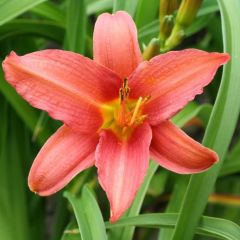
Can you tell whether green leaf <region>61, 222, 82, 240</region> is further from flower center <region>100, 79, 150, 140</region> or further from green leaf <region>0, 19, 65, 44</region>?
green leaf <region>0, 19, 65, 44</region>

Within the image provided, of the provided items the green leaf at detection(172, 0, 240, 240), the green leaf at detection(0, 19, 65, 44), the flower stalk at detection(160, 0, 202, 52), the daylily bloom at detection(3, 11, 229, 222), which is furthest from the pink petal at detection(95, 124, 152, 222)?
the green leaf at detection(0, 19, 65, 44)

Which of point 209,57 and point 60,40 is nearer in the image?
point 209,57

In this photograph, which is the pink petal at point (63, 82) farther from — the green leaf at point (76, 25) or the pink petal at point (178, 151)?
the green leaf at point (76, 25)

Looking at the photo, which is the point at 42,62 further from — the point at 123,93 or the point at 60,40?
the point at 60,40

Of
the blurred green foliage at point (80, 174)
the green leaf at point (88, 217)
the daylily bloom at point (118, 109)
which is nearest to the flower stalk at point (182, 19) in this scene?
the blurred green foliage at point (80, 174)

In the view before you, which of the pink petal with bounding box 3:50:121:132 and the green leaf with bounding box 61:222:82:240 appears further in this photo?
the green leaf with bounding box 61:222:82:240

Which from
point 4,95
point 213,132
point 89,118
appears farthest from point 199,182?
point 4,95

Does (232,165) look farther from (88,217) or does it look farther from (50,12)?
(50,12)

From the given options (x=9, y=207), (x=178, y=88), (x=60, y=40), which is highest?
(x=60, y=40)
